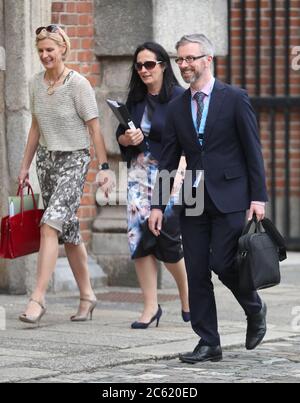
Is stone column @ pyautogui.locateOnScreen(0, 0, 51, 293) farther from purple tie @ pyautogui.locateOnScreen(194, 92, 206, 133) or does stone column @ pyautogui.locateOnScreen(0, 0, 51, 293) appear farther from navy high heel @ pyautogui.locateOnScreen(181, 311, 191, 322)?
purple tie @ pyautogui.locateOnScreen(194, 92, 206, 133)

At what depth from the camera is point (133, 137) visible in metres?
8.48

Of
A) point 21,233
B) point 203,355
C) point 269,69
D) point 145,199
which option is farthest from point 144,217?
point 269,69

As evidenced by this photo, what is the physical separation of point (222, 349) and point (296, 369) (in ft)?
2.60

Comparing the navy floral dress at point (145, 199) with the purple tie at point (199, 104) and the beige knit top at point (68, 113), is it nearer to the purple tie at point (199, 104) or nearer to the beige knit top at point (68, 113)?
the beige knit top at point (68, 113)

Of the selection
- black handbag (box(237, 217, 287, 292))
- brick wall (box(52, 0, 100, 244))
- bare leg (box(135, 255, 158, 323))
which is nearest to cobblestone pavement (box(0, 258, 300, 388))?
bare leg (box(135, 255, 158, 323))

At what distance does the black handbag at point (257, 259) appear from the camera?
23.3ft

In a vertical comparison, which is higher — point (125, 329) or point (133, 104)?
point (133, 104)

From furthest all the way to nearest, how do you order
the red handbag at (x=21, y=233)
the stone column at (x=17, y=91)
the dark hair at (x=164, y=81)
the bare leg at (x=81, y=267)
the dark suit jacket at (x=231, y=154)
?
the stone column at (x=17, y=91) → the bare leg at (x=81, y=267) → the red handbag at (x=21, y=233) → the dark hair at (x=164, y=81) → the dark suit jacket at (x=231, y=154)

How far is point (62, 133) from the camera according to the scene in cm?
877

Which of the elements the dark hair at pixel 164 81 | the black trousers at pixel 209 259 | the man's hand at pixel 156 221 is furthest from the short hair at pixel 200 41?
the dark hair at pixel 164 81

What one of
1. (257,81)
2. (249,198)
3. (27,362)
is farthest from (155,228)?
(257,81)

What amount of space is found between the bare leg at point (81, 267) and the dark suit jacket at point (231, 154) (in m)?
1.78

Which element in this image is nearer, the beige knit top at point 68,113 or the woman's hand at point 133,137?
the woman's hand at point 133,137
